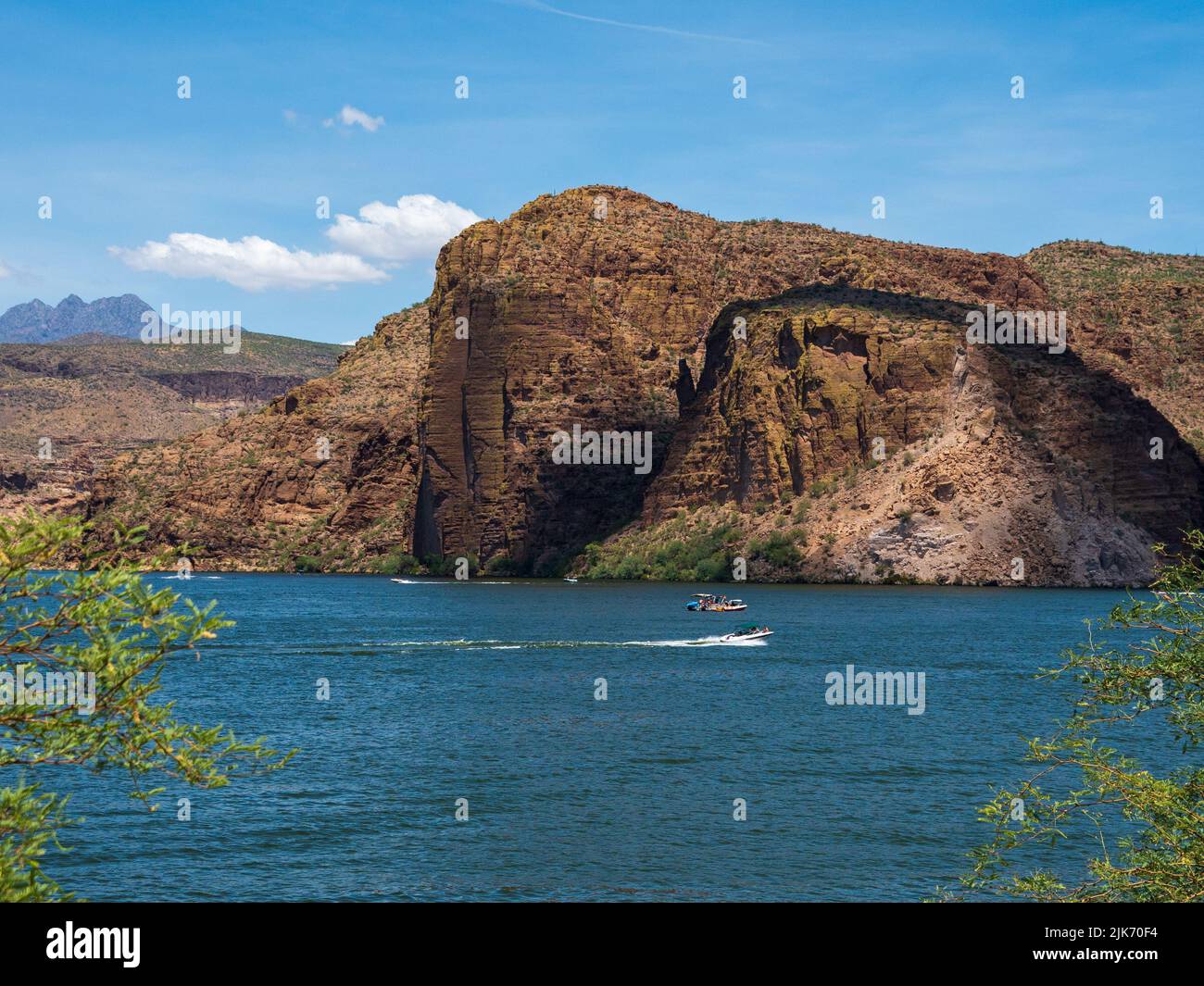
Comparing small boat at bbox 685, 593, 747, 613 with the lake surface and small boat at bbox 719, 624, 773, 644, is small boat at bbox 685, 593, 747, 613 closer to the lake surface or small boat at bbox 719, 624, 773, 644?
the lake surface

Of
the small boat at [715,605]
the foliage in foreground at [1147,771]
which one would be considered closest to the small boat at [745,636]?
the small boat at [715,605]

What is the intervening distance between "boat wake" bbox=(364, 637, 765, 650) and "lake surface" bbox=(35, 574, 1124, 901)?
0.48m

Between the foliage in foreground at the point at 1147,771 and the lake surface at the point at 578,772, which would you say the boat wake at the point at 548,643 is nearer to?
the lake surface at the point at 578,772

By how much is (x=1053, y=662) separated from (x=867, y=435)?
311 ft

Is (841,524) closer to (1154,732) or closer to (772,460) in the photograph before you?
(772,460)

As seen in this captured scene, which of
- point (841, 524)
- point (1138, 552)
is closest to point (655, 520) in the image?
point (841, 524)

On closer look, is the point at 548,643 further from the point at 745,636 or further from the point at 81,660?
the point at 81,660

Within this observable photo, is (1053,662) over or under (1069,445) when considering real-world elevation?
under

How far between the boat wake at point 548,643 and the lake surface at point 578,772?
1.56ft

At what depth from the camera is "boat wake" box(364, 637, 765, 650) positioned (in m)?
94.7

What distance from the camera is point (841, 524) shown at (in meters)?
171

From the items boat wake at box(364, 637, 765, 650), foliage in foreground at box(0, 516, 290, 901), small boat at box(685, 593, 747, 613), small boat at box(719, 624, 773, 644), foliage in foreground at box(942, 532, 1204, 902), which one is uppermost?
foliage in foreground at box(0, 516, 290, 901)

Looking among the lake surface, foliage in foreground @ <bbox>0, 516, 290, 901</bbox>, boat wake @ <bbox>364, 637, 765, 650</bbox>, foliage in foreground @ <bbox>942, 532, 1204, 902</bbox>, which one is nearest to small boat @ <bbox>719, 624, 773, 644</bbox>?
boat wake @ <bbox>364, 637, 765, 650</bbox>
